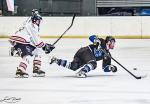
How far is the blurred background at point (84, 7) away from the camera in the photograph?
1842cm

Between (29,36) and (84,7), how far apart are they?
1237 centimetres

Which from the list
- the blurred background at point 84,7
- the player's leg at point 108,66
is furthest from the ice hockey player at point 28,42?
the blurred background at point 84,7

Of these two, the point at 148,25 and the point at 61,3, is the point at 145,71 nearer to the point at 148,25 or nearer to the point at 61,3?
the point at 148,25

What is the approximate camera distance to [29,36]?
6797 millimetres

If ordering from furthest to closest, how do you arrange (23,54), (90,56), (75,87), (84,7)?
(84,7) → (90,56) → (23,54) → (75,87)

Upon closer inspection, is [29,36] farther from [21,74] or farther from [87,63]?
[87,63]

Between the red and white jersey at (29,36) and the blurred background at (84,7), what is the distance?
11278 mm

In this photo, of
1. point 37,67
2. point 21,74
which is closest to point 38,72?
point 37,67

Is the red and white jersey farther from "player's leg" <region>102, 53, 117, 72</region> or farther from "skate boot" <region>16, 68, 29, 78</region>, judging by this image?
"player's leg" <region>102, 53, 117, 72</region>

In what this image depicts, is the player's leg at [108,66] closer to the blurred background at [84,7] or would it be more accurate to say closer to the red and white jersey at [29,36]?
the red and white jersey at [29,36]

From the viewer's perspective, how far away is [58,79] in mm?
6781

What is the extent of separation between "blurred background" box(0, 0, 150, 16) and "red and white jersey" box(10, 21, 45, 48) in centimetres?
1128

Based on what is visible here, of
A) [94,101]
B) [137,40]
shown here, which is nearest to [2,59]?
[94,101]

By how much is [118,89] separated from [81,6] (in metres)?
13.5
